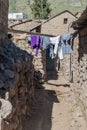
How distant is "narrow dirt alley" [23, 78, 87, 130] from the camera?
9.24 m

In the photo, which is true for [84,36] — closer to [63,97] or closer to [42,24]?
[63,97]

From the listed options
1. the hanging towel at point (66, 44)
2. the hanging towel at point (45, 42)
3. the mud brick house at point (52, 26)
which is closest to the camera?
the hanging towel at point (66, 44)

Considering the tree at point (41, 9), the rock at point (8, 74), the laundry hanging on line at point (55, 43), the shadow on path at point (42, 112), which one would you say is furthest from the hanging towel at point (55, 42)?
the tree at point (41, 9)

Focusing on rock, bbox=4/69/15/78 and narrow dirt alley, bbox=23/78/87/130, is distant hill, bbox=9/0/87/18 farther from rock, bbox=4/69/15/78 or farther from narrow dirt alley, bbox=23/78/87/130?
rock, bbox=4/69/15/78

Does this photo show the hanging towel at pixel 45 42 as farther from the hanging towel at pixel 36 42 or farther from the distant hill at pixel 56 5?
the distant hill at pixel 56 5

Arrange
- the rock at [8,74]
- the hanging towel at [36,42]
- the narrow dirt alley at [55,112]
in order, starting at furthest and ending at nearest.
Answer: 1. the hanging towel at [36,42]
2. the narrow dirt alley at [55,112]
3. the rock at [8,74]

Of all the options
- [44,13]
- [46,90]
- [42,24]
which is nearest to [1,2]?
[46,90]

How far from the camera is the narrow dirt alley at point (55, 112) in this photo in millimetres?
9242

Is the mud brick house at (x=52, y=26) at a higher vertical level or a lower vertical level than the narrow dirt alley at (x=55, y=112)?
higher

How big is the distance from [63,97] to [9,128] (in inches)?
341

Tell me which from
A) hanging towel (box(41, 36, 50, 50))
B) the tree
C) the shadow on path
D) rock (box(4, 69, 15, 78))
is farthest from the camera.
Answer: the tree

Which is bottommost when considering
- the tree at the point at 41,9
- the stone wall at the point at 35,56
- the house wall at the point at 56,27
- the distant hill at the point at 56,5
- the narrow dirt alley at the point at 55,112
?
the narrow dirt alley at the point at 55,112

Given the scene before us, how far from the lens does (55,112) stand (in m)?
10.9

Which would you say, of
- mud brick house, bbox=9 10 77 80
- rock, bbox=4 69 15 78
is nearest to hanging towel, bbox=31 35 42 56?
mud brick house, bbox=9 10 77 80
